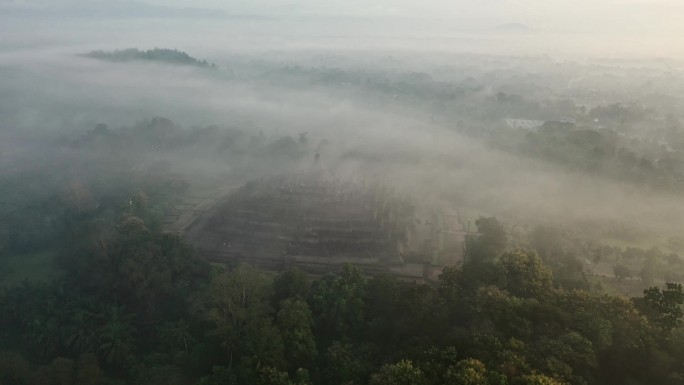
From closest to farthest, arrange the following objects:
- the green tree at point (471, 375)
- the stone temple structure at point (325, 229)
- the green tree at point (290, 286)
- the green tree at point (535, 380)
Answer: the green tree at point (535, 380) → the green tree at point (471, 375) → the green tree at point (290, 286) → the stone temple structure at point (325, 229)

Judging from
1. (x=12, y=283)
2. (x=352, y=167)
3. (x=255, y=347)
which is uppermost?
(x=352, y=167)

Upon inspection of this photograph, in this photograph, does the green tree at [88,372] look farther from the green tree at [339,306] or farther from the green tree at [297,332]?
the green tree at [339,306]

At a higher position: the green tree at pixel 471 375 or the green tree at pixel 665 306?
the green tree at pixel 665 306

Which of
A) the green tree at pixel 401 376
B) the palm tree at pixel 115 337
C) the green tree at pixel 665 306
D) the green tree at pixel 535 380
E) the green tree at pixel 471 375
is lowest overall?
the palm tree at pixel 115 337

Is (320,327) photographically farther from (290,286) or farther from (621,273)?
(621,273)

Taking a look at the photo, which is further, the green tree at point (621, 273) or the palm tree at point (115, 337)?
the green tree at point (621, 273)

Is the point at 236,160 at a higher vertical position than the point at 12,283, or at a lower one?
higher

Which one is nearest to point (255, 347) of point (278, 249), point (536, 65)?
point (278, 249)

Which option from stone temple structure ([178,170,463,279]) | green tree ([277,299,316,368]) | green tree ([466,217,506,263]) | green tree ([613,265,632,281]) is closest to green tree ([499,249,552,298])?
green tree ([466,217,506,263])

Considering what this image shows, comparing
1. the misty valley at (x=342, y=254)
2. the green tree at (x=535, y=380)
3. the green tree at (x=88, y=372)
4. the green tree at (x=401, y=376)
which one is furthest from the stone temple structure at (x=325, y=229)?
the green tree at (x=535, y=380)

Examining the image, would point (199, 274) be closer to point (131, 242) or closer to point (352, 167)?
point (131, 242)

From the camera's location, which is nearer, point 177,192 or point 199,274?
point 199,274
